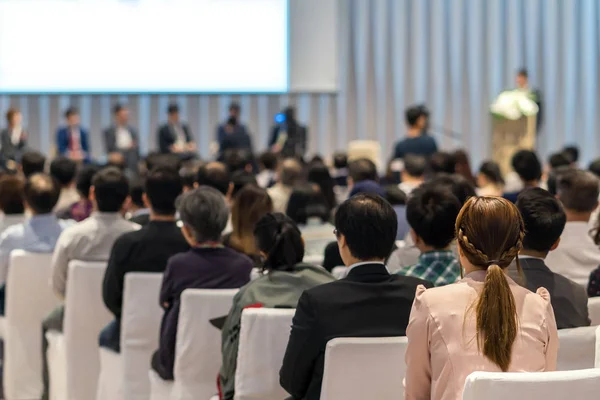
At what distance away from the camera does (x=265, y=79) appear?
12.4 m

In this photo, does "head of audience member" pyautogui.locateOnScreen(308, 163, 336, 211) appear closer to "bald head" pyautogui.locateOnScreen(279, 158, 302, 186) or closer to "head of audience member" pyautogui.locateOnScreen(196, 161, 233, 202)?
"bald head" pyautogui.locateOnScreen(279, 158, 302, 186)

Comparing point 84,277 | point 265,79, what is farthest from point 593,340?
point 265,79

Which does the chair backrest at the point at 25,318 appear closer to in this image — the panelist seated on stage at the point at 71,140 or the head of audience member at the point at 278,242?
the head of audience member at the point at 278,242

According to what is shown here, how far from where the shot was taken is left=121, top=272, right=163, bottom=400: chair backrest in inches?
144

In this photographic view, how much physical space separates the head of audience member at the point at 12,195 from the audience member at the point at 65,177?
0.73 meters

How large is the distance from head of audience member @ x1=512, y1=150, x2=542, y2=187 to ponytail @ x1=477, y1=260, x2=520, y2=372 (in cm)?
354

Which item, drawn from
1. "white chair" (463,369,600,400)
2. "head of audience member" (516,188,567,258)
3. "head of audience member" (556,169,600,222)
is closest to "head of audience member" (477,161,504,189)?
"head of audience member" (556,169,600,222)

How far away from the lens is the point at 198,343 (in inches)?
131

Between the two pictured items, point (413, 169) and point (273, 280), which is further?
point (413, 169)

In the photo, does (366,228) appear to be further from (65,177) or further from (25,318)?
(65,177)

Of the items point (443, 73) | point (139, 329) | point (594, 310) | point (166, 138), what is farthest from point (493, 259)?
point (443, 73)

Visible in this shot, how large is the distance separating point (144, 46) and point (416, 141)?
178 inches

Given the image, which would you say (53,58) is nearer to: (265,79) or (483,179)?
(265,79)

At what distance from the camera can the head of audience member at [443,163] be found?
20.9 feet
